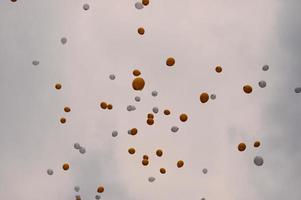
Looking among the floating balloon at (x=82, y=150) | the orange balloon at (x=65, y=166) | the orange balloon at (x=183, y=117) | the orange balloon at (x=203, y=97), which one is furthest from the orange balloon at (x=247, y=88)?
the orange balloon at (x=65, y=166)

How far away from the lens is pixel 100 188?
1316cm

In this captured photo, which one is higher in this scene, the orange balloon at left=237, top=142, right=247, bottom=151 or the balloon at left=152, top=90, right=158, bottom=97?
the balloon at left=152, top=90, right=158, bottom=97

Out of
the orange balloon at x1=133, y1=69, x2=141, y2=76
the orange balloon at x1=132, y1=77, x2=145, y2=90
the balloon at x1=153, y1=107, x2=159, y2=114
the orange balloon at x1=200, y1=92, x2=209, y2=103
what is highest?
the orange balloon at x1=133, y1=69, x2=141, y2=76

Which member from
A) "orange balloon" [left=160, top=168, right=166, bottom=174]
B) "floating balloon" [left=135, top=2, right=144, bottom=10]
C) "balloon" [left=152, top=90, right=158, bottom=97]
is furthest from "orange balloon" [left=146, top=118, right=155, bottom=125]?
"floating balloon" [left=135, top=2, right=144, bottom=10]

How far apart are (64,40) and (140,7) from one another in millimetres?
1922

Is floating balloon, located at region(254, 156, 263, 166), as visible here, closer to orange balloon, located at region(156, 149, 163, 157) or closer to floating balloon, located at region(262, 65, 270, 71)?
→ floating balloon, located at region(262, 65, 270, 71)

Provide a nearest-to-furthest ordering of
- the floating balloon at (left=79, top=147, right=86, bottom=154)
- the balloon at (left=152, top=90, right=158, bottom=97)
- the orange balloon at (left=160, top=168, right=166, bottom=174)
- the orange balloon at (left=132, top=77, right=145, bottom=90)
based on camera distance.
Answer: the orange balloon at (left=132, top=77, right=145, bottom=90) < the orange balloon at (left=160, top=168, right=166, bottom=174) < the balloon at (left=152, top=90, right=158, bottom=97) < the floating balloon at (left=79, top=147, right=86, bottom=154)

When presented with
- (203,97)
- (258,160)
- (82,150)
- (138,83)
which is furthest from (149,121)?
(258,160)

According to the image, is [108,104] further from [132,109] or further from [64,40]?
[64,40]

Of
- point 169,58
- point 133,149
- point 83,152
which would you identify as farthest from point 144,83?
point 83,152

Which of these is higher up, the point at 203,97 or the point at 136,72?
the point at 136,72

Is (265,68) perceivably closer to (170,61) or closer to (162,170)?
(170,61)

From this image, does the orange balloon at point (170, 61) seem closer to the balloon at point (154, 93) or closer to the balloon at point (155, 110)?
the balloon at point (154, 93)

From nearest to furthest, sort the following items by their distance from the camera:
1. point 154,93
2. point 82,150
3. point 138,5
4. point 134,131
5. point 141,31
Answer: point 141,31 → point 138,5 → point 134,131 → point 154,93 → point 82,150
